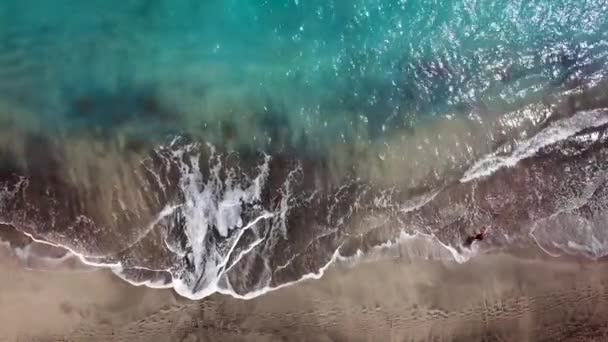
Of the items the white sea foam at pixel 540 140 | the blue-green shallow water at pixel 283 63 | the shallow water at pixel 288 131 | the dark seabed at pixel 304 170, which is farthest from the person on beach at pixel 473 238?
the blue-green shallow water at pixel 283 63

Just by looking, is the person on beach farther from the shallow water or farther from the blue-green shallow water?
the blue-green shallow water

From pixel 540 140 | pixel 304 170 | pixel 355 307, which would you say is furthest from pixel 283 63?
pixel 540 140

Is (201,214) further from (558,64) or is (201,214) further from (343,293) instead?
(558,64)

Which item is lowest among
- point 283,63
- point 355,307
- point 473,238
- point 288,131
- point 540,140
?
point 355,307

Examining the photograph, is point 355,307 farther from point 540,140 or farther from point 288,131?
point 540,140

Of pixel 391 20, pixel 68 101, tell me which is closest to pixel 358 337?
pixel 391 20

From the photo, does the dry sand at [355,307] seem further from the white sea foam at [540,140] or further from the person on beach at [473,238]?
the white sea foam at [540,140]

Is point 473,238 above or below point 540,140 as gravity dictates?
below
